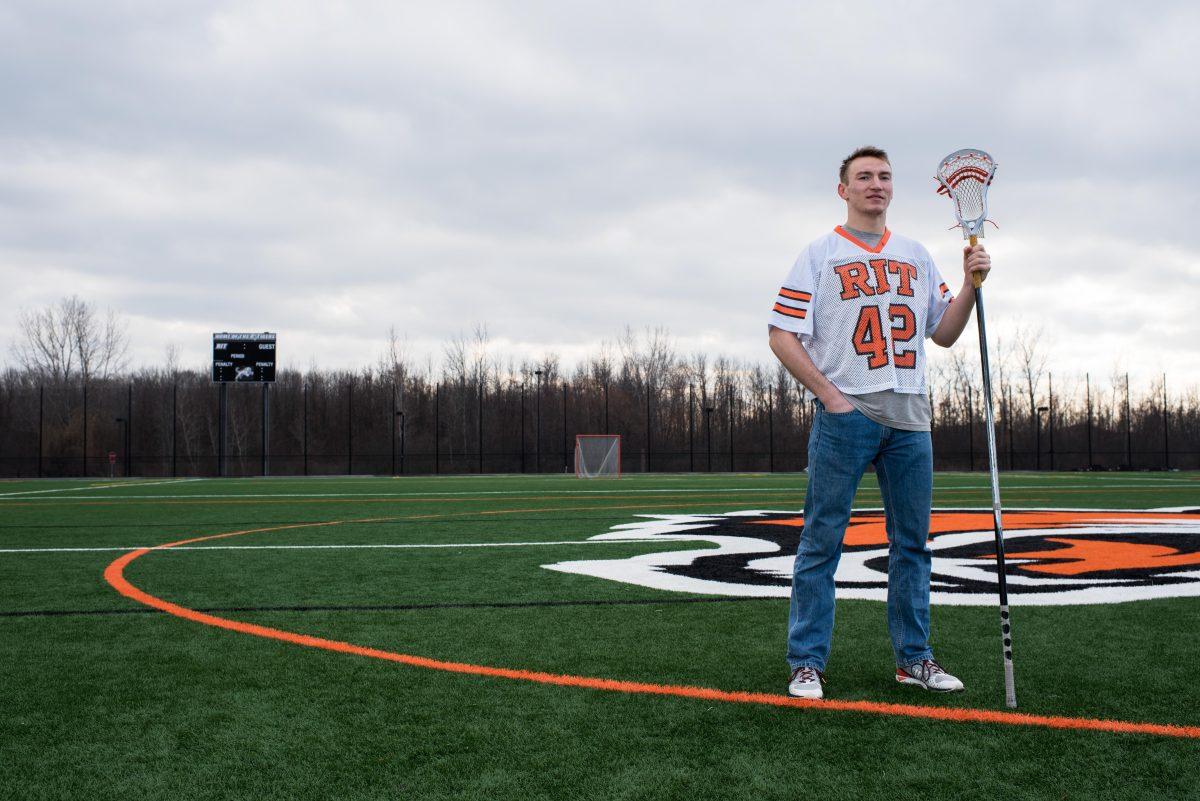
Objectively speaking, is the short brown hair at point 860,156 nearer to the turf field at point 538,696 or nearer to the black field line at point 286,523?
the turf field at point 538,696

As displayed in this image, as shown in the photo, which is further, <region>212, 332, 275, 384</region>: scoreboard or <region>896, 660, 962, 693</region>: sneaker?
<region>212, 332, 275, 384</region>: scoreboard

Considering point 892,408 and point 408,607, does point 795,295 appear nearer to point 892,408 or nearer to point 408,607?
point 892,408

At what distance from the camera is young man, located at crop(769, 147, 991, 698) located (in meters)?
3.16

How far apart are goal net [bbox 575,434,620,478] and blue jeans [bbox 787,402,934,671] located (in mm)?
30712

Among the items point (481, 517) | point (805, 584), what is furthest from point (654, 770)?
point (481, 517)

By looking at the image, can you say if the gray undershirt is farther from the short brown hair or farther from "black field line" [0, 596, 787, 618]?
"black field line" [0, 596, 787, 618]

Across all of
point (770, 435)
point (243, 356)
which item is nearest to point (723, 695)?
point (243, 356)

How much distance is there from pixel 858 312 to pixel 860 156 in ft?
1.99

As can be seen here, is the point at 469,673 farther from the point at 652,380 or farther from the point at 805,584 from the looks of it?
the point at 652,380

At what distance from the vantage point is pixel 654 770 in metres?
2.34

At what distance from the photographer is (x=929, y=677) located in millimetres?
3074

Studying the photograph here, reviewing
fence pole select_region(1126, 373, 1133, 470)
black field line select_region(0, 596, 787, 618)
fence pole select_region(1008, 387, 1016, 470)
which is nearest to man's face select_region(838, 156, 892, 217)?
black field line select_region(0, 596, 787, 618)

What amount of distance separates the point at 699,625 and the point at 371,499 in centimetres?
1259

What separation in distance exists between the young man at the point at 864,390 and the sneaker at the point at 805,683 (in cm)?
2
